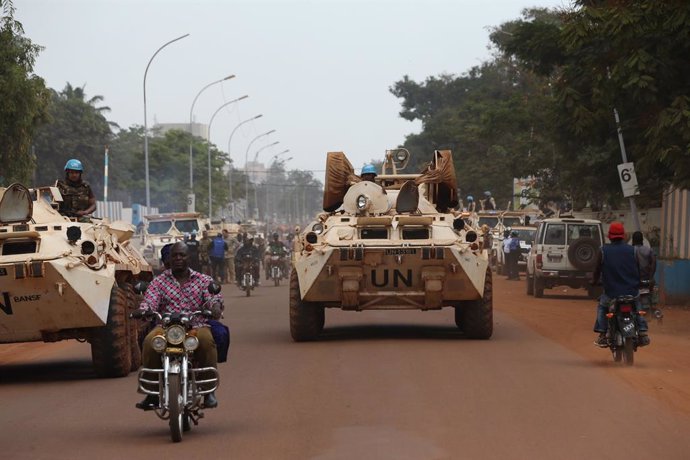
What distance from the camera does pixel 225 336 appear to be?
34.2 feet

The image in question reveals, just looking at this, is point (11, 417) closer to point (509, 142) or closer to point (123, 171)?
point (509, 142)

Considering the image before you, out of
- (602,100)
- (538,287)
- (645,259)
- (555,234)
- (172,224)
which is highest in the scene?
(602,100)

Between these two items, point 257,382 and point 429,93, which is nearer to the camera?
point 257,382

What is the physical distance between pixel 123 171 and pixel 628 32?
64.6 meters

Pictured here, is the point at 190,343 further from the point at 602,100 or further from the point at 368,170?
the point at 602,100

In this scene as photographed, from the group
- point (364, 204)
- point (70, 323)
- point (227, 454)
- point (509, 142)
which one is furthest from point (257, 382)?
point (509, 142)

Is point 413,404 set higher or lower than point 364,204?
lower

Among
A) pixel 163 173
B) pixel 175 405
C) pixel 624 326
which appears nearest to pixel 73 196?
pixel 624 326

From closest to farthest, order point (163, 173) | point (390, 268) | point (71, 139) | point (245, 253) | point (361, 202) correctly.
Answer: point (390, 268), point (361, 202), point (245, 253), point (71, 139), point (163, 173)

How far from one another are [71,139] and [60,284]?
54924mm

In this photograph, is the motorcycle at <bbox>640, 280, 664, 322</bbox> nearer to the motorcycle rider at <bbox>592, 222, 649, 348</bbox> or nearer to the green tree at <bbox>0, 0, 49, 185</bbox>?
the motorcycle rider at <bbox>592, 222, 649, 348</bbox>

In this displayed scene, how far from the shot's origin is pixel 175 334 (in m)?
9.82

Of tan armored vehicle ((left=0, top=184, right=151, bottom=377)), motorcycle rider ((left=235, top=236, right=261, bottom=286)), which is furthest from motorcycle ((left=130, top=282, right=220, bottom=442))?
motorcycle rider ((left=235, top=236, right=261, bottom=286))

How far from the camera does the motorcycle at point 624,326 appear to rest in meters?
15.2
